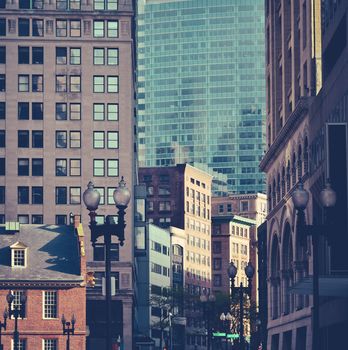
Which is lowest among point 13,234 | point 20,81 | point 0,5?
point 13,234

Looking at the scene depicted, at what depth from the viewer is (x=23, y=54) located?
13800 cm

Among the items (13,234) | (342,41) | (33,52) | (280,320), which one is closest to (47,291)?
(13,234)

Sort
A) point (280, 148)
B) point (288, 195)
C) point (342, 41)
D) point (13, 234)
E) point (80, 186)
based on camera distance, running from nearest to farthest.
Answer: point (342, 41), point (288, 195), point (280, 148), point (13, 234), point (80, 186)

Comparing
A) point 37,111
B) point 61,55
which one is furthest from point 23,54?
point 37,111

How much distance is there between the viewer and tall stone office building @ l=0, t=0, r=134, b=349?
5404 inches

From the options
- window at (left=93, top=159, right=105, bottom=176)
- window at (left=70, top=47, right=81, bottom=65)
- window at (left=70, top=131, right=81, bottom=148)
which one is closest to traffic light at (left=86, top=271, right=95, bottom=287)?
window at (left=93, top=159, right=105, bottom=176)

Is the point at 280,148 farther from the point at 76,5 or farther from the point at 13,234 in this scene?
the point at 76,5

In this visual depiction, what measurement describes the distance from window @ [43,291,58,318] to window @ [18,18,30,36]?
38.5 meters

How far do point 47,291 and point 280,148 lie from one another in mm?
23249

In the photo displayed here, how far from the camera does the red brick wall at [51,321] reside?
109438 millimetres

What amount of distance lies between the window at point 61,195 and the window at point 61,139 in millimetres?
4730

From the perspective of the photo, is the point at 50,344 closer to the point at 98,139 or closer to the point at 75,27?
the point at 98,139

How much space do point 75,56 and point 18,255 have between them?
109 feet

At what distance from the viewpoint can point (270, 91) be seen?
117500 millimetres
